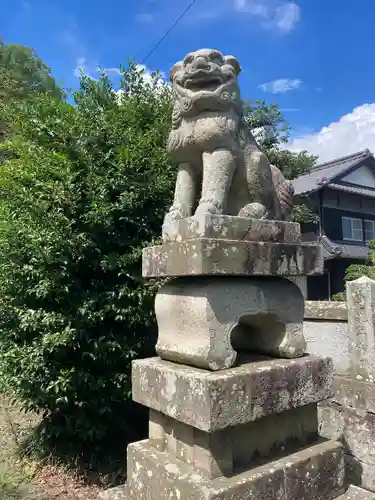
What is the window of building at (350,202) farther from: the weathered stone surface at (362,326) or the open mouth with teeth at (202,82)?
the open mouth with teeth at (202,82)

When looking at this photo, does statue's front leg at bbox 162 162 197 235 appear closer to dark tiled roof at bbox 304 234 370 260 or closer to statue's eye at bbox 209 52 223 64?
statue's eye at bbox 209 52 223 64

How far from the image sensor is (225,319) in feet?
7.29

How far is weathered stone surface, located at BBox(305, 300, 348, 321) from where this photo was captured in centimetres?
418

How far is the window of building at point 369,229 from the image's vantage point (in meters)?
18.8

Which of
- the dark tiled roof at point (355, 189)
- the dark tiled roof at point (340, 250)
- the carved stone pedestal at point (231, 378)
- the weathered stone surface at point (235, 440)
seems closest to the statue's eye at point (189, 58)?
the carved stone pedestal at point (231, 378)

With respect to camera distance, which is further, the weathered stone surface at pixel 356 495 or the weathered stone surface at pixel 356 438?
the weathered stone surface at pixel 356 438

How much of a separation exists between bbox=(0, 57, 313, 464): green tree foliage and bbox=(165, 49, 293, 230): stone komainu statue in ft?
5.36

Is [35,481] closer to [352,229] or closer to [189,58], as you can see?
[189,58]

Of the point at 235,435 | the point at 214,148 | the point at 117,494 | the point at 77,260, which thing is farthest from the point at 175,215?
the point at 77,260

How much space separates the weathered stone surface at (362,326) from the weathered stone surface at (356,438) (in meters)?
0.39

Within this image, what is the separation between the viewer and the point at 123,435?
191 inches

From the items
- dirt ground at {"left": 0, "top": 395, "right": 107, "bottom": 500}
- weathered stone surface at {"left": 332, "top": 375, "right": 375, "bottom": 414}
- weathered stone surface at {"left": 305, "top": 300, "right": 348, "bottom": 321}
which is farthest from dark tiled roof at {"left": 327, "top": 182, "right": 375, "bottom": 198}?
dirt ground at {"left": 0, "top": 395, "right": 107, "bottom": 500}

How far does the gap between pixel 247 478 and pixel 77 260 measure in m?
2.73

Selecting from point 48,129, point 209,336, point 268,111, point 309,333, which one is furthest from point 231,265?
point 268,111
